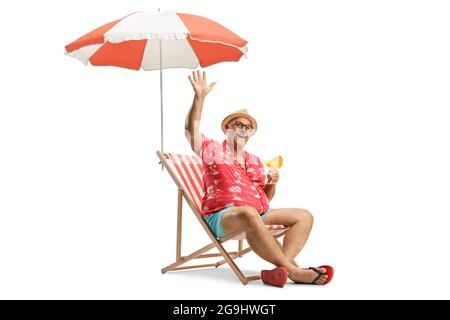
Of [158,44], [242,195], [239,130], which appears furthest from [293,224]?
[158,44]

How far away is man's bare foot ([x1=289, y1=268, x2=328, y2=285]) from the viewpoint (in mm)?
5609

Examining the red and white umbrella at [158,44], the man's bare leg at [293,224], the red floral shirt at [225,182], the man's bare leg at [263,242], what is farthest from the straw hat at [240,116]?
the man's bare leg at [263,242]

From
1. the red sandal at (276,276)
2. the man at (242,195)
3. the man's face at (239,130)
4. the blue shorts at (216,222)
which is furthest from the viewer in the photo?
the man's face at (239,130)

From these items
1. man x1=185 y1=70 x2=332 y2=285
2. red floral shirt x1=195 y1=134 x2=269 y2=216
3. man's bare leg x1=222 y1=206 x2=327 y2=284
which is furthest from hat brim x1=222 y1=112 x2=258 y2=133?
man's bare leg x1=222 y1=206 x2=327 y2=284

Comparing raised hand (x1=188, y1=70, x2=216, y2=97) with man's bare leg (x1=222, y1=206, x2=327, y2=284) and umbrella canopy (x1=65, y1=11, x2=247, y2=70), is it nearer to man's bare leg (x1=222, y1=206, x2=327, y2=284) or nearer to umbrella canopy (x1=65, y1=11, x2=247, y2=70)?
umbrella canopy (x1=65, y1=11, x2=247, y2=70)

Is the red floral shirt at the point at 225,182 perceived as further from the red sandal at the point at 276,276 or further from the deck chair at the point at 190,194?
the red sandal at the point at 276,276

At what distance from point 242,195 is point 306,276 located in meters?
0.82

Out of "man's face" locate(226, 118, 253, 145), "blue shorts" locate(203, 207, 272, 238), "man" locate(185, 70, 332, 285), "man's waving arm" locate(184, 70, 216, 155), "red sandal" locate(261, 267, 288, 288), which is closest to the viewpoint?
"red sandal" locate(261, 267, 288, 288)

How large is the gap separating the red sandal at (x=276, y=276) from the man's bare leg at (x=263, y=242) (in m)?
0.10

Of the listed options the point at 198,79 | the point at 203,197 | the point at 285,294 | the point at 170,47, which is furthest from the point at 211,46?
the point at 285,294

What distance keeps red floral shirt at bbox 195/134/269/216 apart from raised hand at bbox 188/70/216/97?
0.35 metres

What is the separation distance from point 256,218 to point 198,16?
5.28ft

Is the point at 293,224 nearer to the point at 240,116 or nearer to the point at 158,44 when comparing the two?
the point at 240,116

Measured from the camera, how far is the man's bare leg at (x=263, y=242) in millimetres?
5633
